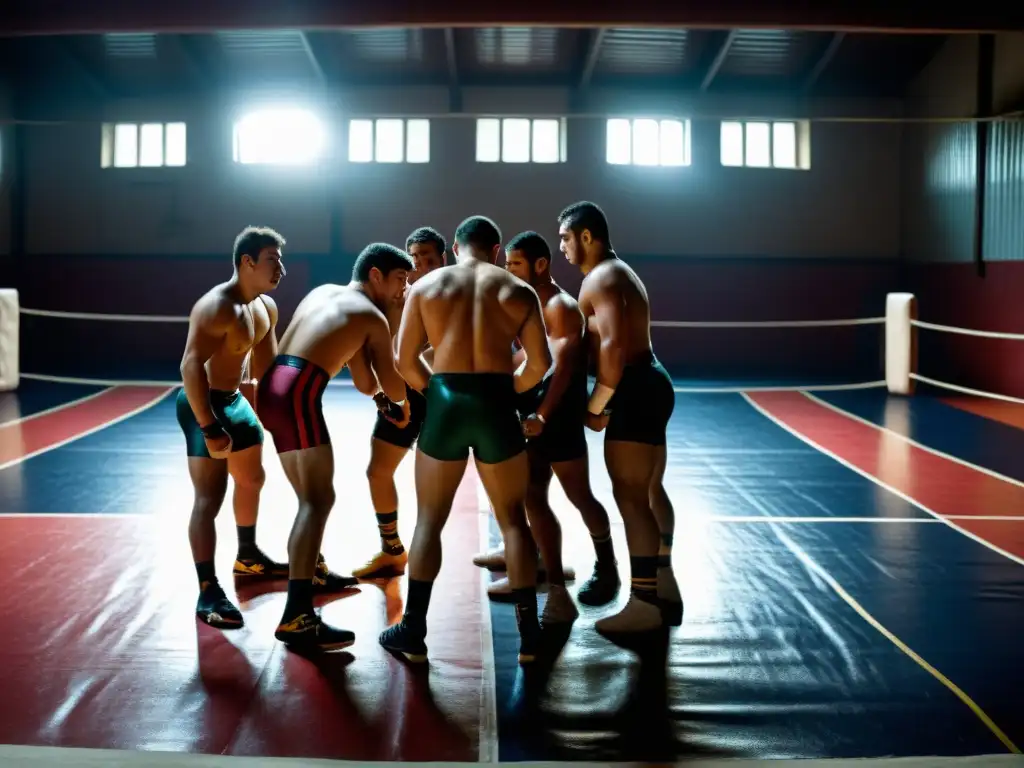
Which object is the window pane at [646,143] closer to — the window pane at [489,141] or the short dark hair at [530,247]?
the window pane at [489,141]

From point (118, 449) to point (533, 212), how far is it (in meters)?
8.50

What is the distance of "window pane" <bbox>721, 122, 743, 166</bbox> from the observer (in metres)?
14.6

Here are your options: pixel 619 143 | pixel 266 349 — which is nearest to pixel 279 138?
pixel 619 143

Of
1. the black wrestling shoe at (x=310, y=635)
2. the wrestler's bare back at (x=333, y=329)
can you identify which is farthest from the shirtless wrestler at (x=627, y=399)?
Result: the black wrestling shoe at (x=310, y=635)

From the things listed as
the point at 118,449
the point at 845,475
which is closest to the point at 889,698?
the point at 845,475

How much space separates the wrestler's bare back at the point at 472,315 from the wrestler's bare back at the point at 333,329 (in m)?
0.34

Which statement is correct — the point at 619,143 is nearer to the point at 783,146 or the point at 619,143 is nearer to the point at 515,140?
the point at 515,140

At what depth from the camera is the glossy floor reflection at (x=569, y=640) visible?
2.69 m

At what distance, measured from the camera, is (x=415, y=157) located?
14.5 meters

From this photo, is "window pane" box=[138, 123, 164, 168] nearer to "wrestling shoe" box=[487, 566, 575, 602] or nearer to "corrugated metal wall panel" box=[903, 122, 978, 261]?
"corrugated metal wall panel" box=[903, 122, 978, 261]

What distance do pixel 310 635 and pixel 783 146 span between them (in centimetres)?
1317

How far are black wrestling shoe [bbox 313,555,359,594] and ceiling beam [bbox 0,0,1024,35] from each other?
5.04 meters

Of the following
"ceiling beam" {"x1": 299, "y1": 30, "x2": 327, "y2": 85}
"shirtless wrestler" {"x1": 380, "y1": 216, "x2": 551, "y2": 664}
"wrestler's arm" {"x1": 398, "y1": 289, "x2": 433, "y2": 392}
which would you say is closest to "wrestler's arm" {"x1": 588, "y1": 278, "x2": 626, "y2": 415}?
"shirtless wrestler" {"x1": 380, "y1": 216, "x2": 551, "y2": 664}

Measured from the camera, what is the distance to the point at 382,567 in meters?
4.30
